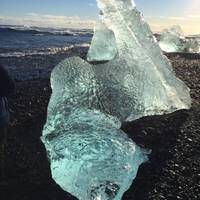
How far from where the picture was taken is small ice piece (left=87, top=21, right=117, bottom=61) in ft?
41.9

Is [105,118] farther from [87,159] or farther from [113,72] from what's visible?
[113,72]

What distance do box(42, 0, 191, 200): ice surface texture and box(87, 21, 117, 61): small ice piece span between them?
377cm

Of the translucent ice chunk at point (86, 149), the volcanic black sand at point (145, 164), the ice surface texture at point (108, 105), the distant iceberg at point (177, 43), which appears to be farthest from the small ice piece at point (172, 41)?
the translucent ice chunk at point (86, 149)

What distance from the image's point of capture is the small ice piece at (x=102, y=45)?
503 inches

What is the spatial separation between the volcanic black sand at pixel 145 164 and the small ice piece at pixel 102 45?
15.5ft

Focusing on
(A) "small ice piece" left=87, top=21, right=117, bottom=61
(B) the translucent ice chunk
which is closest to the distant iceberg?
(A) "small ice piece" left=87, top=21, right=117, bottom=61

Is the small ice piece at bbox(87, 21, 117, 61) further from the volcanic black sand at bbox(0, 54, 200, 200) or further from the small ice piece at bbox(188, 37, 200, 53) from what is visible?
the small ice piece at bbox(188, 37, 200, 53)

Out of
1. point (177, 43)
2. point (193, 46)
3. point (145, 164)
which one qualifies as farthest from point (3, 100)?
point (177, 43)

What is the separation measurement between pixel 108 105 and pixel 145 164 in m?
1.67

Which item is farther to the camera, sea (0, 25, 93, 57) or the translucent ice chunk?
sea (0, 25, 93, 57)

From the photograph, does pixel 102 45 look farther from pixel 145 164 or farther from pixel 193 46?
pixel 145 164

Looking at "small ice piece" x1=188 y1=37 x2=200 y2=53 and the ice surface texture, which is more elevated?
the ice surface texture

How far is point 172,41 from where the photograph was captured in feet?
59.5

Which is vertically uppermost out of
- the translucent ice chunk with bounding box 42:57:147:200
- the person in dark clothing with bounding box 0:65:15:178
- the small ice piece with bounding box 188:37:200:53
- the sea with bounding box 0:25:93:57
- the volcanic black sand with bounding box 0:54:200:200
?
the person in dark clothing with bounding box 0:65:15:178
